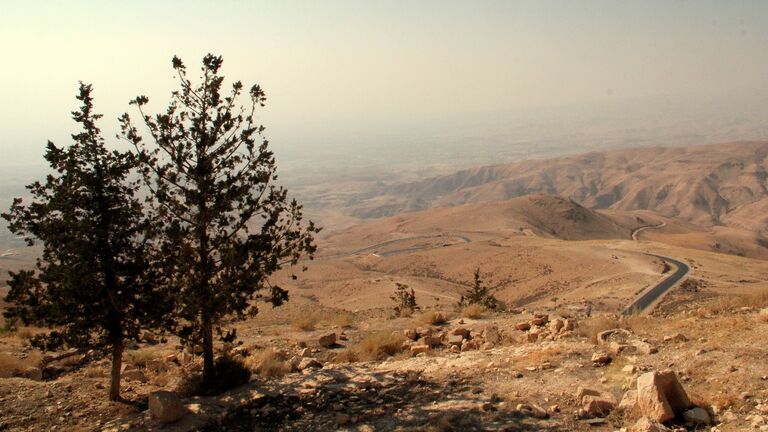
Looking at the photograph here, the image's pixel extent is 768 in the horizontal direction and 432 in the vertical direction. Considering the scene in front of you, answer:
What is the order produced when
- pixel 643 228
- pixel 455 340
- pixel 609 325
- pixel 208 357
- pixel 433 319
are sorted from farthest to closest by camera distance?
pixel 643 228, pixel 433 319, pixel 455 340, pixel 609 325, pixel 208 357

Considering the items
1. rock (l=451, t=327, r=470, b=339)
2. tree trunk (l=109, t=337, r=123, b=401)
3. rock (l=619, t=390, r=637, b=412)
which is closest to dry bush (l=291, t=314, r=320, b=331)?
rock (l=451, t=327, r=470, b=339)

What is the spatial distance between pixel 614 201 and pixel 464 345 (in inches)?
5946

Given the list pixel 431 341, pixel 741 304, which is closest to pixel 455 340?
pixel 431 341

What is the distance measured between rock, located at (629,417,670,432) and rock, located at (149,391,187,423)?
6964mm

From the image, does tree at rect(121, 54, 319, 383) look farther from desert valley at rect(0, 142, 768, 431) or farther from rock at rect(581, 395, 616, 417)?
rock at rect(581, 395, 616, 417)

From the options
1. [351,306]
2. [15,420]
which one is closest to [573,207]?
[351,306]

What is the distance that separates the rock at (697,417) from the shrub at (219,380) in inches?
307

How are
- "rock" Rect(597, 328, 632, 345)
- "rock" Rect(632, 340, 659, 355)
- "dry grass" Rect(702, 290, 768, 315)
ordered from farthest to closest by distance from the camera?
1. "dry grass" Rect(702, 290, 768, 315)
2. "rock" Rect(597, 328, 632, 345)
3. "rock" Rect(632, 340, 659, 355)

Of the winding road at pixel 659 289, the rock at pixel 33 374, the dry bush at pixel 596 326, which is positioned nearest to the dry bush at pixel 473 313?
the dry bush at pixel 596 326

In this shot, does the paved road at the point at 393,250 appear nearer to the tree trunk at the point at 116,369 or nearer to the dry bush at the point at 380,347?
the dry bush at the point at 380,347

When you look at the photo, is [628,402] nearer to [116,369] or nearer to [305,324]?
[116,369]

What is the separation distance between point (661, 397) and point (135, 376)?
10.4m

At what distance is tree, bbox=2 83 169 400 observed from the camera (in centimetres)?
936

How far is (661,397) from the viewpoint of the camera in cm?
695
